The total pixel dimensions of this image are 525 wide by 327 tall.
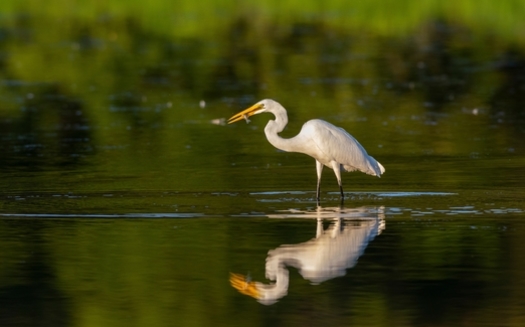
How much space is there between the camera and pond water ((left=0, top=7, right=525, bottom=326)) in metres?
8.68

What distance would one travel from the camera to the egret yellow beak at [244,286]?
8930 millimetres

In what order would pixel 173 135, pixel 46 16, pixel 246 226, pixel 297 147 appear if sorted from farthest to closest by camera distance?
1. pixel 46 16
2. pixel 173 135
3. pixel 297 147
4. pixel 246 226

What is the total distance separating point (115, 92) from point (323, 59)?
7.13 m

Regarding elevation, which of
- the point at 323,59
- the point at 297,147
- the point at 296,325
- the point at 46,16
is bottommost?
the point at 296,325

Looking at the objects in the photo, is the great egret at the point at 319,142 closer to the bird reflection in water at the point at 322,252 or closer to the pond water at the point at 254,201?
the pond water at the point at 254,201

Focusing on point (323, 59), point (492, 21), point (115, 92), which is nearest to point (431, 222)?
point (115, 92)

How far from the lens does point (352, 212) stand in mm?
12266

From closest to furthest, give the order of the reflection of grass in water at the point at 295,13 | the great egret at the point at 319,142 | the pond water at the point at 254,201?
the pond water at the point at 254,201
the great egret at the point at 319,142
the reflection of grass in water at the point at 295,13

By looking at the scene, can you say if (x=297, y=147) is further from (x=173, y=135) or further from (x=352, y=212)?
(x=173, y=135)

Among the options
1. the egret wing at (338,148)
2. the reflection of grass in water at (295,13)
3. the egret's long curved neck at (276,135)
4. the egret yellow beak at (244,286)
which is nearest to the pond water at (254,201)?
the egret yellow beak at (244,286)

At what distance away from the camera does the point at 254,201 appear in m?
13.1

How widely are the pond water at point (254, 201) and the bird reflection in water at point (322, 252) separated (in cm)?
2

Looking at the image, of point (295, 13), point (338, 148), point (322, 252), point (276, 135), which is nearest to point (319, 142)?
point (338, 148)

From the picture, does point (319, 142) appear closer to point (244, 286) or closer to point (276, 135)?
point (276, 135)
